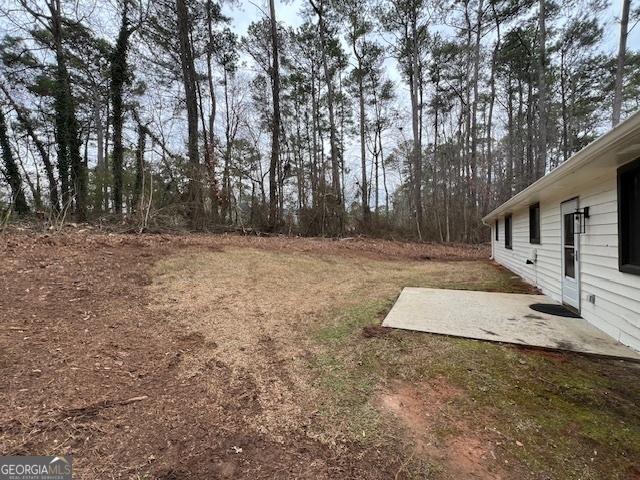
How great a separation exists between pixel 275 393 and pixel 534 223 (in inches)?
244

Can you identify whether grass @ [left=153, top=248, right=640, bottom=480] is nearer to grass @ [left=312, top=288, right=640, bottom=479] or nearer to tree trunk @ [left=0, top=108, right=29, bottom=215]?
grass @ [left=312, top=288, right=640, bottom=479]

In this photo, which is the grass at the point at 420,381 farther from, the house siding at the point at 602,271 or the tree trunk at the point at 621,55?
the tree trunk at the point at 621,55

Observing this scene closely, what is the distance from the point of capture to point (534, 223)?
584 centimetres

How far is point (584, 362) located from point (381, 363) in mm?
1785

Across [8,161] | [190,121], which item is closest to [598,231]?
[190,121]

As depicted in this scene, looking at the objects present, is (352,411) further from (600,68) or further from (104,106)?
(600,68)

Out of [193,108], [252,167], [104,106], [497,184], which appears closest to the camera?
[193,108]

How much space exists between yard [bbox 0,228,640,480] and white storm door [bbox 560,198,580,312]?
1.71m

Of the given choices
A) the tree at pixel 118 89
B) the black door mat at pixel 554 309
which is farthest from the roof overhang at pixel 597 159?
the tree at pixel 118 89

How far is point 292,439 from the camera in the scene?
5.34ft

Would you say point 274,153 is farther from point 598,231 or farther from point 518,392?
point 518,392

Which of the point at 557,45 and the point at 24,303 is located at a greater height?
the point at 557,45

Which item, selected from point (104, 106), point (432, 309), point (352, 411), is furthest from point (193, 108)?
point (352, 411)

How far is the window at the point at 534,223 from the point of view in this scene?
5.57 m
